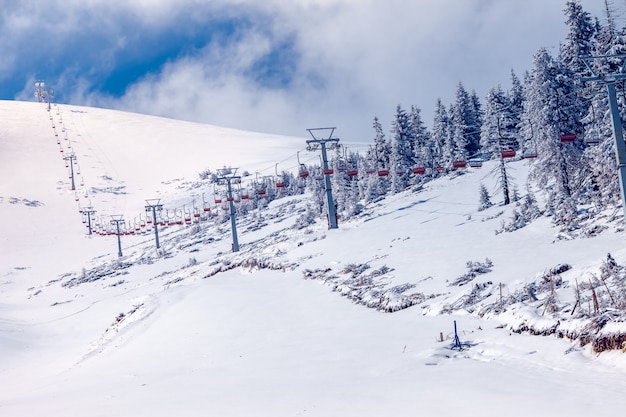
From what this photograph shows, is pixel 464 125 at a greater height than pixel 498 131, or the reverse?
pixel 464 125

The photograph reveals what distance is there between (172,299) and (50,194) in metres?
120

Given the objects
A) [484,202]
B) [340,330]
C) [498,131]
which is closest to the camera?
[340,330]

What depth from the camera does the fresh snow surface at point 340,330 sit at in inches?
455

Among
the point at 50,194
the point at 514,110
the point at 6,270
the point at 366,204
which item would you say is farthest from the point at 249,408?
the point at 50,194

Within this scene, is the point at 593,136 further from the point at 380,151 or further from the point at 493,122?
the point at 380,151

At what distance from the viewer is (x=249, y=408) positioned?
439 inches

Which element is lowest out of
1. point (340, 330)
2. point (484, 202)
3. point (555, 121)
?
point (340, 330)

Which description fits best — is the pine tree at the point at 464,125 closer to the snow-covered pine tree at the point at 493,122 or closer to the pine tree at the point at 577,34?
the snow-covered pine tree at the point at 493,122

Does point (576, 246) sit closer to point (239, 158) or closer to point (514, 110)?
point (514, 110)

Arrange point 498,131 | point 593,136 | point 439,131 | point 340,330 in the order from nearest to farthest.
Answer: point 340,330 → point 593,136 → point 498,131 → point 439,131

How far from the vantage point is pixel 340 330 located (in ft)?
71.2

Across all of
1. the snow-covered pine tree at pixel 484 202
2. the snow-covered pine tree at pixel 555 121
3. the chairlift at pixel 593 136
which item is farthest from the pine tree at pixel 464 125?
the chairlift at pixel 593 136

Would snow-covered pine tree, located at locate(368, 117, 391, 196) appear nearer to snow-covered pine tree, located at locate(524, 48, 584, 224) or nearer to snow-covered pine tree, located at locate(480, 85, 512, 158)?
Result: snow-covered pine tree, located at locate(480, 85, 512, 158)

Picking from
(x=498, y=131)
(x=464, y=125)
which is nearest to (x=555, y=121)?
(x=498, y=131)
